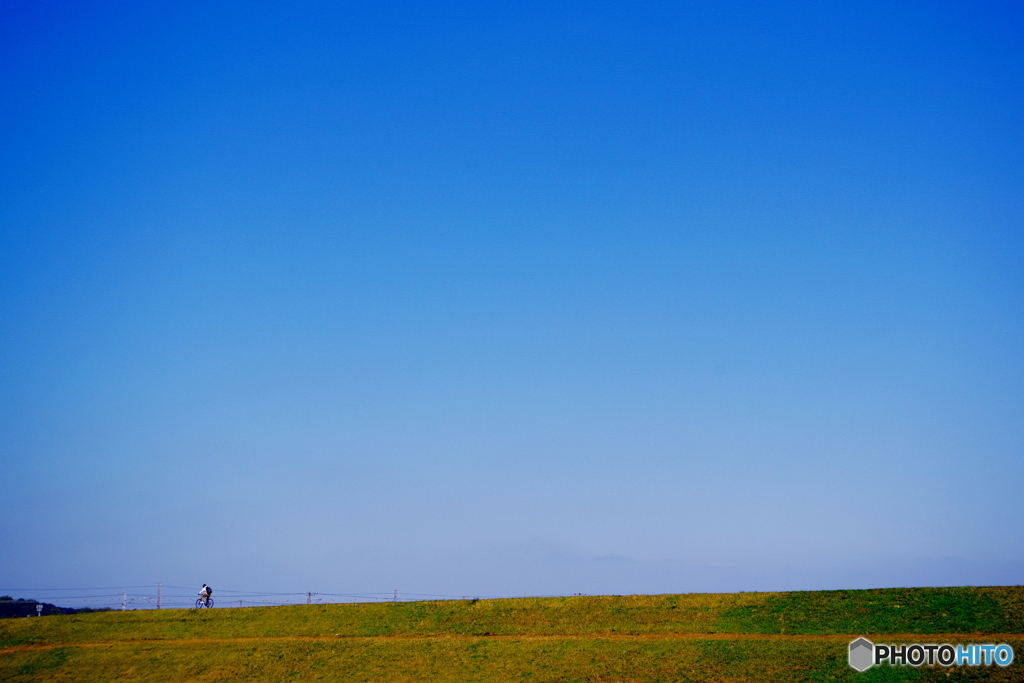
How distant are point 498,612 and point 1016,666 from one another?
858 inches

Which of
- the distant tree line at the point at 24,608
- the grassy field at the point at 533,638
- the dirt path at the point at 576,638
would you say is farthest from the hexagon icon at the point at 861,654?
the distant tree line at the point at 24,608

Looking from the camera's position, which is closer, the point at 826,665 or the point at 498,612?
the point at 826,665

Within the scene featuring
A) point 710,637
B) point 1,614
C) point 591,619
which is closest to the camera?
point 710,637

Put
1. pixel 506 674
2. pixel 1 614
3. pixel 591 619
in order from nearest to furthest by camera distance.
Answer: pixel 506 674
pixel 591 619
pixel 1 614

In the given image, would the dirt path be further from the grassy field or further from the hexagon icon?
the hexagon icon

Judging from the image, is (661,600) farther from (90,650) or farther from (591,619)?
(90,650)

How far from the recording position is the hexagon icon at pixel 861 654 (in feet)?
95.1

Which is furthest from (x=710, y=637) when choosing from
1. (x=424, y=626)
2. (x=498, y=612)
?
(x=424, y=626)

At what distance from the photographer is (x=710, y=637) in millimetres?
34406

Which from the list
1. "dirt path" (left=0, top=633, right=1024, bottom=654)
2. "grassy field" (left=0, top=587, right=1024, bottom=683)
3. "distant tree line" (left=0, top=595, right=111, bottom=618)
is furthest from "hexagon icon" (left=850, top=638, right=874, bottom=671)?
"distant tree line" (left=0, top=595, right=111, bottom=618)

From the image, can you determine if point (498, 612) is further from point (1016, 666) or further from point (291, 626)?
point (1016, 666)

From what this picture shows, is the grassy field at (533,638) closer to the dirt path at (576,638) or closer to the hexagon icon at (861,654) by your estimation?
the dirt path at (576,638)

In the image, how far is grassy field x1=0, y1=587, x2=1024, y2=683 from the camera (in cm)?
3070

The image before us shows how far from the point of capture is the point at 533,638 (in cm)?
3653
